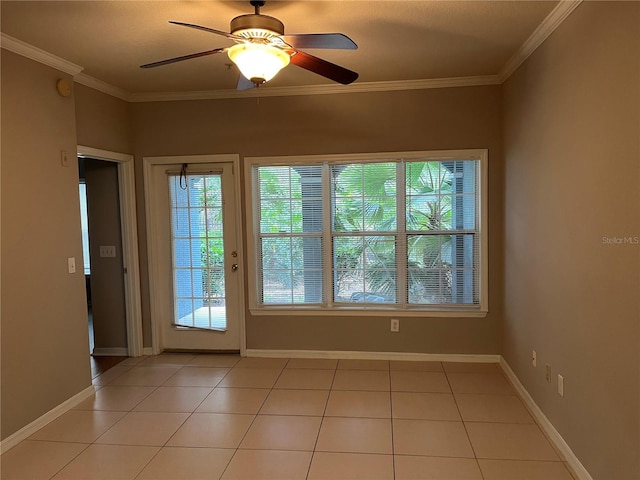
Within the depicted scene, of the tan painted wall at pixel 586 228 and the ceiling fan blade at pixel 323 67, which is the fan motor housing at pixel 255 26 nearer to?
the ceiling fan blade at pixel 323 67

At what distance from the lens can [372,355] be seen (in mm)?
4043

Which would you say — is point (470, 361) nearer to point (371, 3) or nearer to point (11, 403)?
point (371, 3)

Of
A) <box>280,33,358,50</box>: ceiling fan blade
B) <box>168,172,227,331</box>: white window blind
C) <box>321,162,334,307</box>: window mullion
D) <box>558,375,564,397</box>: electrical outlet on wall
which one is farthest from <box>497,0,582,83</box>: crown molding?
<box>168,172,227,331</box>: white window blind

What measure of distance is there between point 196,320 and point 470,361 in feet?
8.79

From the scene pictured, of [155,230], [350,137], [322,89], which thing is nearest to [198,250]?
[155,230]

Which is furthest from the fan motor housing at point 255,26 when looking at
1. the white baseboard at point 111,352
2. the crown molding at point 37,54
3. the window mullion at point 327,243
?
the white baseboard at point 111,352

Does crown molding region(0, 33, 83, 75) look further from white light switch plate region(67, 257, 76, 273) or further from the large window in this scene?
the large window

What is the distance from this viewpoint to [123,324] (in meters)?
4.30

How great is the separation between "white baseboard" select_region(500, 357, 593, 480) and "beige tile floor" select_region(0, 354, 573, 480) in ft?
0.15

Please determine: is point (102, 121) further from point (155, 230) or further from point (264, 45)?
point (264, 45)

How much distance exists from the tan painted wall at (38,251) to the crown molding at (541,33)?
3.31m

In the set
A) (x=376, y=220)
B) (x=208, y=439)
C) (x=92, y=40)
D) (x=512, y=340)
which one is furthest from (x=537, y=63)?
(x=208, y=439)

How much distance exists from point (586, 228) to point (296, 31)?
2.03 m

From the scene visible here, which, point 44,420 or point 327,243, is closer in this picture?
point 44,420
